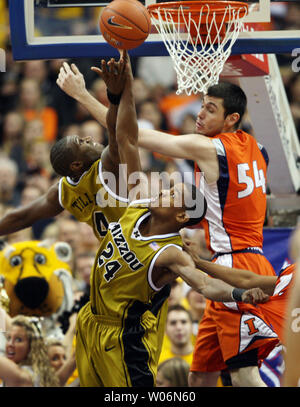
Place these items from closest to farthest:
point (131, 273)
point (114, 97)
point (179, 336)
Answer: point (131, 273)
point (114, 97)
point (179, 336)

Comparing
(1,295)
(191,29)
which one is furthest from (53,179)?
(191,29)

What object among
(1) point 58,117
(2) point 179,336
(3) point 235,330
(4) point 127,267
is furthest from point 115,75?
(1) point 58,117

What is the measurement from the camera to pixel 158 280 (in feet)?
14.8

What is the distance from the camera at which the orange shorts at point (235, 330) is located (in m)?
4.84

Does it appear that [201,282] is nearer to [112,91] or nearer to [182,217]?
[182,217]

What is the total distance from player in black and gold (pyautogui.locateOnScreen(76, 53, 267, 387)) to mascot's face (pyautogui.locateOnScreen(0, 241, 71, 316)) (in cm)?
170

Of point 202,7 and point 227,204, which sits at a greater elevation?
point 202,7

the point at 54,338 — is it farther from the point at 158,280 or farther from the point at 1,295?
the point at 158,280

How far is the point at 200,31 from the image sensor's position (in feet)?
17.8

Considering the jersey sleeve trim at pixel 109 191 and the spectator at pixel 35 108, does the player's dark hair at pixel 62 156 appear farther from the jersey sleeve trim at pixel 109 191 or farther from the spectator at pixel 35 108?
the spectator at pixel 35 108

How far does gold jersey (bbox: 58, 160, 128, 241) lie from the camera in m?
5.05

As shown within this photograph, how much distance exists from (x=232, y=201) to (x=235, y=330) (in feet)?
2.73

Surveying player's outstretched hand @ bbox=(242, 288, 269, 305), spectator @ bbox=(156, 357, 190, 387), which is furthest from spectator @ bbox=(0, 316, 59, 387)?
player's outstretched hand @ bbox=(242, 288, 269, 305)
